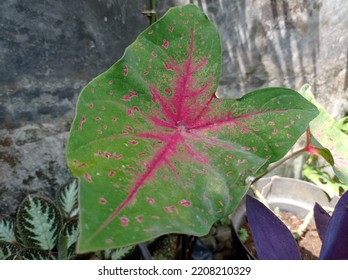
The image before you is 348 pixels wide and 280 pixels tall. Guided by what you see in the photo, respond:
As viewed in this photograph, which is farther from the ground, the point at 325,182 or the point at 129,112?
the point at 129,112

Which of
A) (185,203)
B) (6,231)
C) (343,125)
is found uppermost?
(185,203)

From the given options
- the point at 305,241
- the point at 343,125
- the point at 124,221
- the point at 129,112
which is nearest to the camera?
the point at 124,221

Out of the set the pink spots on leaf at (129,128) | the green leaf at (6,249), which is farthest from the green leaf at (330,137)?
the green leaf at (6,249)

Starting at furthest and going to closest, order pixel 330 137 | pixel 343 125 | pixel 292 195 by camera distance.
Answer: pixel 343 125
pixel 292 195
pixel 330 137

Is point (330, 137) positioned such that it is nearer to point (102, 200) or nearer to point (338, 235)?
point (338, 235)

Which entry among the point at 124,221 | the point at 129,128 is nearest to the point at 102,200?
the point at 124,221

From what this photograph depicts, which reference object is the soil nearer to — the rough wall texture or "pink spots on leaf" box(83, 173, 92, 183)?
the rough wall texture

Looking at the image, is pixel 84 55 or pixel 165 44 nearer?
pixel 165 44
